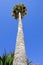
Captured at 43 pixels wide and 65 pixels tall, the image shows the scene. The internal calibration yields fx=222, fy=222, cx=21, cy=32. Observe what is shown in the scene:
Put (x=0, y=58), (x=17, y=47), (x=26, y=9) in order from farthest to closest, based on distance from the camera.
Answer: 1. (x=26, y=9)
2. (x=0, y=58)
3. (x=17, y=47)

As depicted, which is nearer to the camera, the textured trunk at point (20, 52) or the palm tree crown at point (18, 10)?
the textured trunk at point (20, 52)

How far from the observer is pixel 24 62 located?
1332 centimetres

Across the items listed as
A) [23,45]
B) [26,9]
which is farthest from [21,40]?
[26,9]

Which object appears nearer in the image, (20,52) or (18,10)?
(20,52)

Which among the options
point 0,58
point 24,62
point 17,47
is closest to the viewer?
point 24,62

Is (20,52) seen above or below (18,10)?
below

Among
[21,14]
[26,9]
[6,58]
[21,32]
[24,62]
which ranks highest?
[26,9]

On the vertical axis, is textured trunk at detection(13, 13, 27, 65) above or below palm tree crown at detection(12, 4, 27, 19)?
below

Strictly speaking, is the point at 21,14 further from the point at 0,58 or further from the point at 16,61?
the point at 16,61

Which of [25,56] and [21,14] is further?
[21,14]

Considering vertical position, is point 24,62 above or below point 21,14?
below

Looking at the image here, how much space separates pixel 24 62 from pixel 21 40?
194 cm

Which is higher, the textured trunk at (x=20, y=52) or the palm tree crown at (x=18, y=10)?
the palm tree crown at (x=18, y=10)

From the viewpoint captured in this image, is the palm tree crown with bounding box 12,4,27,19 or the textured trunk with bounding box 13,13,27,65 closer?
the textured trunk with bounding box 13,13,27,65
